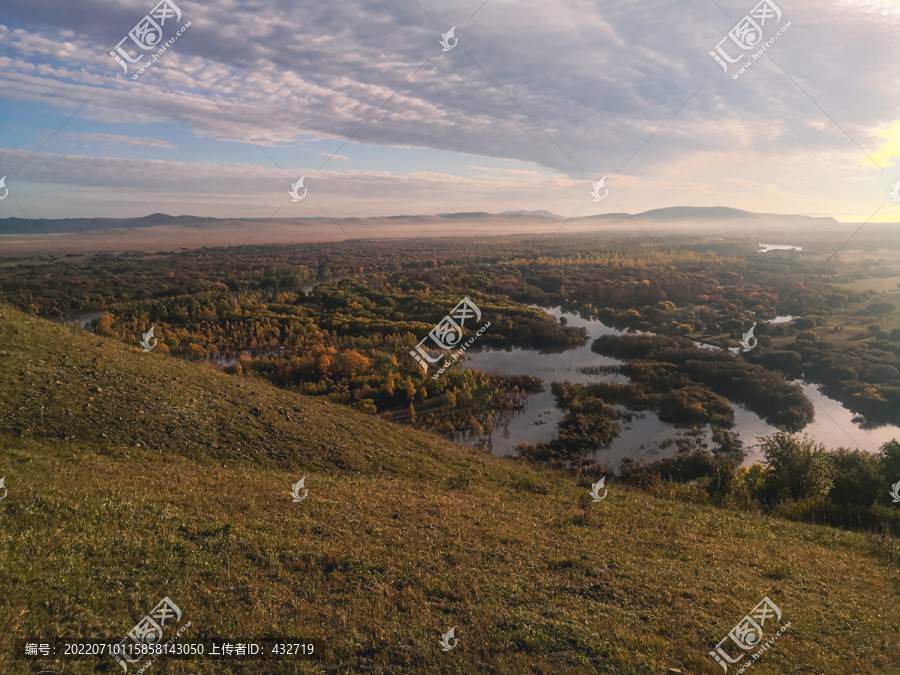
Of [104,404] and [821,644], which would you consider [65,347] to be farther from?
[821,644]

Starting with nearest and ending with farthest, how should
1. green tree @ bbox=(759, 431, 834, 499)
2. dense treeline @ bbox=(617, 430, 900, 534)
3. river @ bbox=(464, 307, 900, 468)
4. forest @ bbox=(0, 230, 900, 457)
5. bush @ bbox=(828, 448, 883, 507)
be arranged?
dense treeline @ bbox=(617, 430, 900, 534) < bush @ bbox=(828, 448, 883, 507) < green tree @ bbox=(759, 431, 834, 499) < river @ bbox=(464, 307, 900, 468) < forest @ bbox=(0, 230, 900, 457)

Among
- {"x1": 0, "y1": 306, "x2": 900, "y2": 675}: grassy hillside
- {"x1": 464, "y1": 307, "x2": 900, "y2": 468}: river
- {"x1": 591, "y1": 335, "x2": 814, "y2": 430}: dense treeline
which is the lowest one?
{"x1": 464, "y1": 307, "x2": 900, "y2": 468}: river

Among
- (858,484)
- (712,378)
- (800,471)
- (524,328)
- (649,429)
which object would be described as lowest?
(649,429)

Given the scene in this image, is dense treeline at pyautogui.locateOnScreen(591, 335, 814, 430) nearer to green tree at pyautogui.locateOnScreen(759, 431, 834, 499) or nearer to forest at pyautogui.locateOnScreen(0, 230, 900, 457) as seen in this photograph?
forest at pyautogui.locateOnScreen(0, 230, 900, 457)

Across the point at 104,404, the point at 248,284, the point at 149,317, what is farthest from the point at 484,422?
the point at 248,284

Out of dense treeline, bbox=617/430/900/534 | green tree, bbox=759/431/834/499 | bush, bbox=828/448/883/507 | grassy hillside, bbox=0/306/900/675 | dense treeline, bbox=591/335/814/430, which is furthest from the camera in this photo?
dense treeline, bbox=591/335/814/430

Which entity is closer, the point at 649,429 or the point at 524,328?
the point at 649,429

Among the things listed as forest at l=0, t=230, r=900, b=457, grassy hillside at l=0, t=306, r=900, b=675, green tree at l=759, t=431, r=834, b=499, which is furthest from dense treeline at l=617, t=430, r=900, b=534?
forest at l=0, t=230, r=900, b=457

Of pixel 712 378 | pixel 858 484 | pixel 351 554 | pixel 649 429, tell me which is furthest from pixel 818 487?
pixel 712 378

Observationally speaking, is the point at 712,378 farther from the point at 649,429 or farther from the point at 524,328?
the point at 524,328
